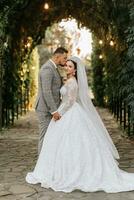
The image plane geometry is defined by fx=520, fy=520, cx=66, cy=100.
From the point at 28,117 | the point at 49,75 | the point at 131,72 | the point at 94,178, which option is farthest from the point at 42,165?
the point at 28,117

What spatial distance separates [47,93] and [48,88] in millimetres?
76

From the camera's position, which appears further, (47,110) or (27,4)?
(27,4)

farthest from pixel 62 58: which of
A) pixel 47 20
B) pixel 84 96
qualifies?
pixel 47 20

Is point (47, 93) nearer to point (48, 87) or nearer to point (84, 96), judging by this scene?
point (48, 87)

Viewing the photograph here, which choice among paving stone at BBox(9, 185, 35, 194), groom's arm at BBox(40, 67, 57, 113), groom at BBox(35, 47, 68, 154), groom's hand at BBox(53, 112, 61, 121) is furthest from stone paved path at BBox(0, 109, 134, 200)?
groom's arm at BBox(40, 67, 57, 113)

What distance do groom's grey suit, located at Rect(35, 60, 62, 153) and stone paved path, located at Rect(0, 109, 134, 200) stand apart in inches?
32.2

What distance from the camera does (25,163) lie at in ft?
29.2

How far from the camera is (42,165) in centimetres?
729

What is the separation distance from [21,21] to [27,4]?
42.4 inches

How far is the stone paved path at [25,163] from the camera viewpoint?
6.48 meters

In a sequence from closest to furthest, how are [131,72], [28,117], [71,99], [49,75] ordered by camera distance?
1. [71,99]
2. [49,75]
3. [131,72]
4. [28,117]

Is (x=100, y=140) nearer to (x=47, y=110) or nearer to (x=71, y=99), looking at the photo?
(x=71, y=99)

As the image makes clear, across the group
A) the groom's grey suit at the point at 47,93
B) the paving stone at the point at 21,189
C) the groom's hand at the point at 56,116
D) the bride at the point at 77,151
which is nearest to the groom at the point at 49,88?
the groom's grey suit at the point at 47,93

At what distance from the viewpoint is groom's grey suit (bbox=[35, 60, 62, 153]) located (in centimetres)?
773
